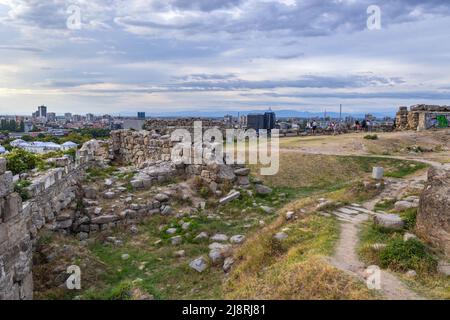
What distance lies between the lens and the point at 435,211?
24.5 feet

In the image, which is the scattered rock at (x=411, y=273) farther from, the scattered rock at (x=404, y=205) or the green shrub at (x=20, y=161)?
the green shrub at (x=20, y=161)

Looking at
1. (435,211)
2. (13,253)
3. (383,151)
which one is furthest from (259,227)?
(383,151)

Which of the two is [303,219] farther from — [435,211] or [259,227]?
[435,211]

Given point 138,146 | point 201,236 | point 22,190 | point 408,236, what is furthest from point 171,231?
point 138,146

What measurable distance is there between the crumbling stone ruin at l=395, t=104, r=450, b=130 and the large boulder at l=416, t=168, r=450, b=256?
24364 mm

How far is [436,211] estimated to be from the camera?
7461 millimetres

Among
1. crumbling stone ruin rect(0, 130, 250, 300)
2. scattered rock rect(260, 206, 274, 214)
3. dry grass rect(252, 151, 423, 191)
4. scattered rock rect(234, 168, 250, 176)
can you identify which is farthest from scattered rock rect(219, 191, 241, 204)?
dry grass rect(252, 151, 423, 191)

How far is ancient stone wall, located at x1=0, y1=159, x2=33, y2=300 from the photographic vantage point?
18.9 ft

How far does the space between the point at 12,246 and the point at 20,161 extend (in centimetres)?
399

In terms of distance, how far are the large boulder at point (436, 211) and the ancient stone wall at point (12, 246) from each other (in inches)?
281

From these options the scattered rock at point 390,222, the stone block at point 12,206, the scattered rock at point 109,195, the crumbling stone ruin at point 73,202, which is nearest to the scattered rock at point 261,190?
the crumbling stone ruin at point 73,202

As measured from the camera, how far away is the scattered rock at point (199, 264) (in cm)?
780

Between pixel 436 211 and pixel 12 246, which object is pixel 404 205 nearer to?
pixel 436 211
